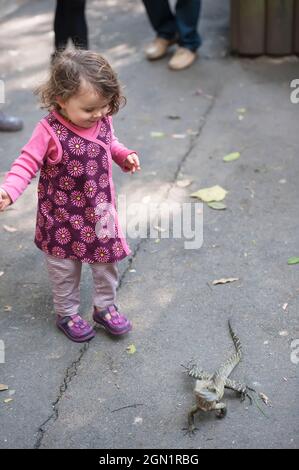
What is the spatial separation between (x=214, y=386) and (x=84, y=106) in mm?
1206

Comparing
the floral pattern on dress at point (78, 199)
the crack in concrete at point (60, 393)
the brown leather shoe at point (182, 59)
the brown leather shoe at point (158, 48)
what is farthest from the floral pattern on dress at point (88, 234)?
the brown leather shoe at point (158, 48)

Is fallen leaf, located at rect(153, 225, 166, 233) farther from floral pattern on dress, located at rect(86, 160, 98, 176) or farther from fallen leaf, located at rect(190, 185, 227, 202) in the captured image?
floral pattern on dress, located at rect(86, 160, 98, 176)

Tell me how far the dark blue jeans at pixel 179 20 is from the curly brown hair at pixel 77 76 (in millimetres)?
3243

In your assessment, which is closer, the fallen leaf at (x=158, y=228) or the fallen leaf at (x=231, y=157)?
the fallen leaf at (x=158, y=228)

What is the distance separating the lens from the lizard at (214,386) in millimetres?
2736

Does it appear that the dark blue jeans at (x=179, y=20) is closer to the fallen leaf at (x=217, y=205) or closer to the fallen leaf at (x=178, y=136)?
the fallen leaf at (x=178, y=136)

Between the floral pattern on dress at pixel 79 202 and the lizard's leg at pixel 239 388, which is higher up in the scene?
the floral pattern on dress at pixel 79 202

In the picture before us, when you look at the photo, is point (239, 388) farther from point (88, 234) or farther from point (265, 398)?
point (88, 234)

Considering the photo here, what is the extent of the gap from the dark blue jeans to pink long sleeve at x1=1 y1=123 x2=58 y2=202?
335 centimetres

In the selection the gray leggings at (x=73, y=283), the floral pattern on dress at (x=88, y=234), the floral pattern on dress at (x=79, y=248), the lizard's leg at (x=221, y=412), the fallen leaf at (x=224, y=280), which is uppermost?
the floral pattern on dress at (x=88, y=234)

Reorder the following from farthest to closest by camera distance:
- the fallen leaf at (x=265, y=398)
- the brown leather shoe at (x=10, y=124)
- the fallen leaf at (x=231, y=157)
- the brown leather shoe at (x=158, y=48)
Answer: the brown leather shoe at (x=158, y=48), the brown leather shoe at (x=10, y=124), the fallen leaf at (x=231, y=157), the fallen leaf at (x=265, y=398)

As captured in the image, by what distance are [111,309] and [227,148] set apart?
195 cm
